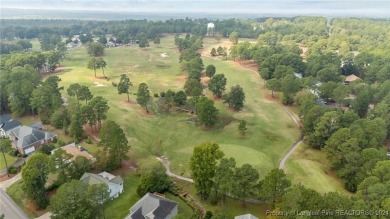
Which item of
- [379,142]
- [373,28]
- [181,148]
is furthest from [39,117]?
[373,28]

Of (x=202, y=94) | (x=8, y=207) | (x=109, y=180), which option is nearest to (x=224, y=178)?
(x=109, y=180)

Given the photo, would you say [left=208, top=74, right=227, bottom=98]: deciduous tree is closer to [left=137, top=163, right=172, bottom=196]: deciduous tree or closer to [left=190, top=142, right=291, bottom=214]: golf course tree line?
[left=137, top=163, right=172, bottom=196]: deciduous tree

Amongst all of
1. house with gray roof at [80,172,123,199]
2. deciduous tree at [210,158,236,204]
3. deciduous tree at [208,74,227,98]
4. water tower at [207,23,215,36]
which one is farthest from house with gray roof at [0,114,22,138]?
water tower at [207,23,215,36]

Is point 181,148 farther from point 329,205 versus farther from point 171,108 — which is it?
point 329,205

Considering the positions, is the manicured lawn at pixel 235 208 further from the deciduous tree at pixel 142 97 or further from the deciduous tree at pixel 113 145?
the deciduous tree at pixel 142 97

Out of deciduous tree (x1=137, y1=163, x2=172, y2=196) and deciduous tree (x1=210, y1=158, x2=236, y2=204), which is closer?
deciduous tree (x1=210, y1=158, x2=236, y2=204)

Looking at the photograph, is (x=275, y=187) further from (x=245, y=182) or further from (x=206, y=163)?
(x=206, y=163)
